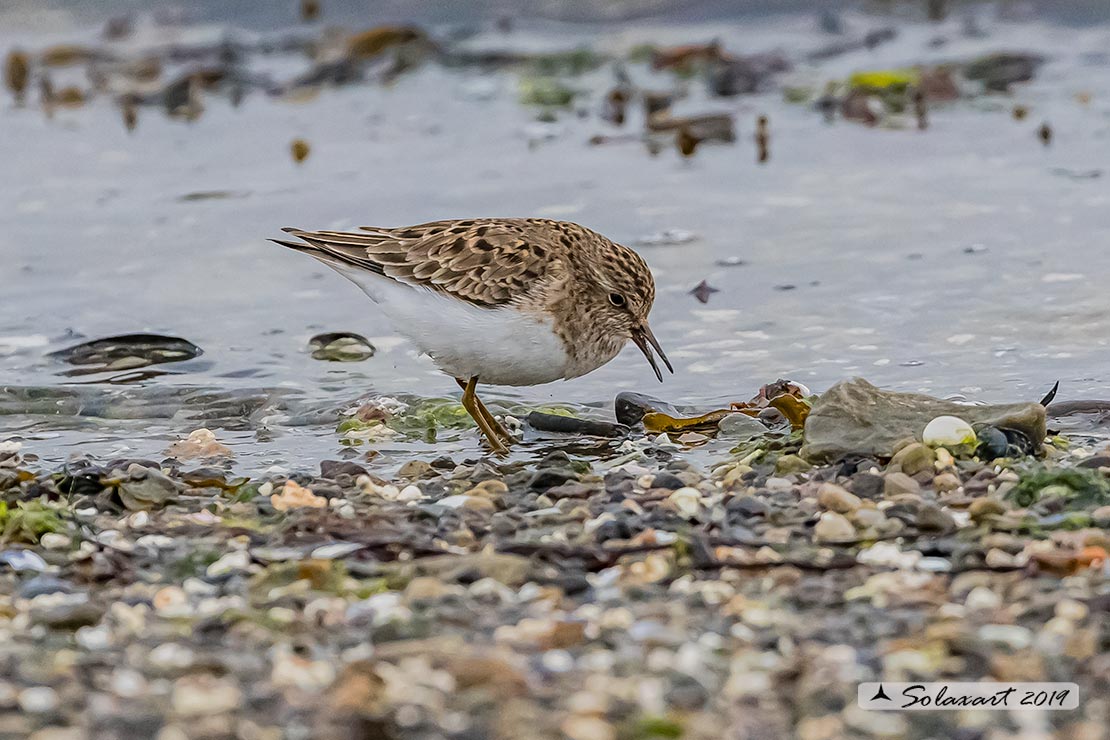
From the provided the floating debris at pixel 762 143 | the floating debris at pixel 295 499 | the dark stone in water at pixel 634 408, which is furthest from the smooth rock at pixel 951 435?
the floating debris at pixel 762 143

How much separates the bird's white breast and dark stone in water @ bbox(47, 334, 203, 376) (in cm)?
181

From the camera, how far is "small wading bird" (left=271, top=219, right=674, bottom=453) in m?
6.25

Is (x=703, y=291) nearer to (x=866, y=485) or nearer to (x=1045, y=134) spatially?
(x=866, y=485)

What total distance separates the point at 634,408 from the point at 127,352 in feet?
8.90

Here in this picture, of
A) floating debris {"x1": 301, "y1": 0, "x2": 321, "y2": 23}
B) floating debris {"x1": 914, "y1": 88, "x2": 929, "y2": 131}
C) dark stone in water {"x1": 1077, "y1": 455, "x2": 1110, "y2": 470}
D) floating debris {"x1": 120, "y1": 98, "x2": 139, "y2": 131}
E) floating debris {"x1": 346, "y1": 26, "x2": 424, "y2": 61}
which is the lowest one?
dark stone in water {"x1": 1077, "y1": 455, "x2": 1110, "y2": 470}

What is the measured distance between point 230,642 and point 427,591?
1.82ft

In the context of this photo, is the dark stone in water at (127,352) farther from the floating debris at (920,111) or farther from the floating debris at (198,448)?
the floating debris at (920,111)

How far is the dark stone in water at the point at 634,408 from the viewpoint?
662 centimetres

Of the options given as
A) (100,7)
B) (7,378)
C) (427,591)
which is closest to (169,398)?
(7,378)

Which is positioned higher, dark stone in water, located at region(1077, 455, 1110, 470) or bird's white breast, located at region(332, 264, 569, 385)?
bird's white breast, located at region(332, 264, 569, 385)

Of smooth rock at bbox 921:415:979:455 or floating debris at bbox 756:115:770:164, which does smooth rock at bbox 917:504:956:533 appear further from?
floating debris at bbox 756:115:770:164

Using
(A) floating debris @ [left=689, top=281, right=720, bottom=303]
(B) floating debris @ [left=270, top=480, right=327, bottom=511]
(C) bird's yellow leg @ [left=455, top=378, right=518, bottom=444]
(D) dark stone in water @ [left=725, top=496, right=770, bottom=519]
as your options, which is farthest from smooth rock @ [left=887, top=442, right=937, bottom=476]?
(A) floating debris @ [left=689, top=281, right=720, bottom=303]

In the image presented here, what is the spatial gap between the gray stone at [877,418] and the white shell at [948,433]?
0.20ft

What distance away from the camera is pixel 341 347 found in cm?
783
